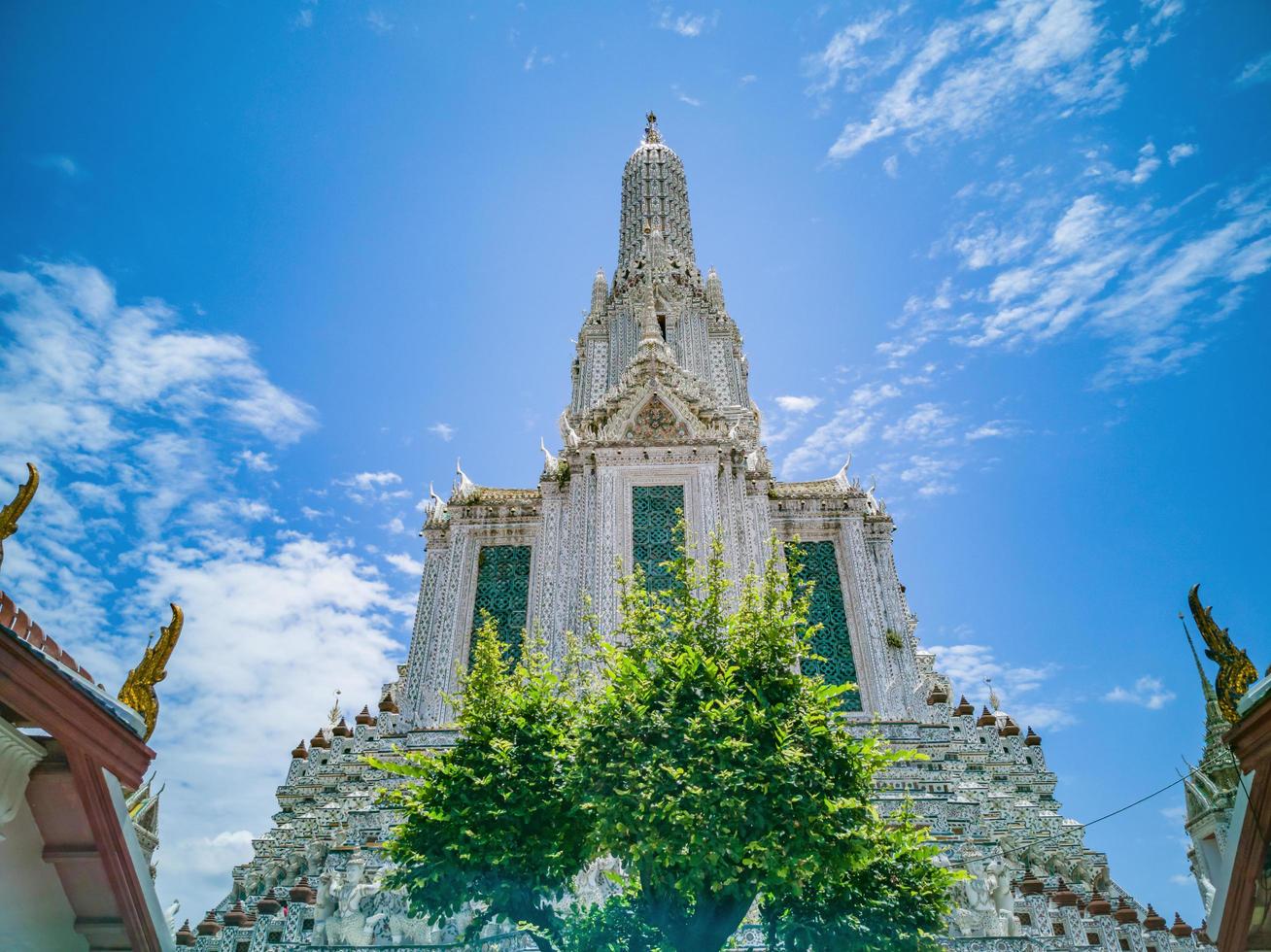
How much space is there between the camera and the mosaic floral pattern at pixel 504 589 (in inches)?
903

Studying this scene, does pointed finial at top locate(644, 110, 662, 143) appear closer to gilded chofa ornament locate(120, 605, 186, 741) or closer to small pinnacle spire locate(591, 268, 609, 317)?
small pinnacle spire locate(591, 268, 609, 317)

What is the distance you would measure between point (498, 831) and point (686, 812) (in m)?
2.52

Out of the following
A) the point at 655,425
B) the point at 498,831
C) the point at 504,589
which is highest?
the point at 655,425

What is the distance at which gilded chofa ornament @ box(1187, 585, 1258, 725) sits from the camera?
27.0ft

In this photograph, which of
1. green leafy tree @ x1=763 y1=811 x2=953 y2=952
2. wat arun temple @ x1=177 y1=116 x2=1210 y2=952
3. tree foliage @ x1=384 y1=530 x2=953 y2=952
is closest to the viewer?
tree foliage @ x1=384 y1=530 x2=953 y2=952

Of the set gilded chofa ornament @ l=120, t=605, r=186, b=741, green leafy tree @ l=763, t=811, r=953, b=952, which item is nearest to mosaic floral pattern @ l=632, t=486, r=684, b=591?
green leafy tree @ l=763, t=811, r=953, b=952

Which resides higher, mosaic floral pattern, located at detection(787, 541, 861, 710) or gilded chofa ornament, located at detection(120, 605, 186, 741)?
mosaic floral pattern, located at detection(787, 541, 861, 710)

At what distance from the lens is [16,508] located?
18.7ft

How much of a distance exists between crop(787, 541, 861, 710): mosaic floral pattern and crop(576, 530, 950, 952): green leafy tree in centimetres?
1008

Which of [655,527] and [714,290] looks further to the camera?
[714,290]

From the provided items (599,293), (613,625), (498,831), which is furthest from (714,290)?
(498,831)

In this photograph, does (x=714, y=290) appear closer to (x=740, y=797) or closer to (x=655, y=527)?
(x=655, y=527)

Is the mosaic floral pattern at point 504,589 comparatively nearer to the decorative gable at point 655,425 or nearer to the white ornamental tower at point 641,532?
the white ornamental tower at point 641,532

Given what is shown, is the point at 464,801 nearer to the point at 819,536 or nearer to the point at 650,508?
the point at 650,508
